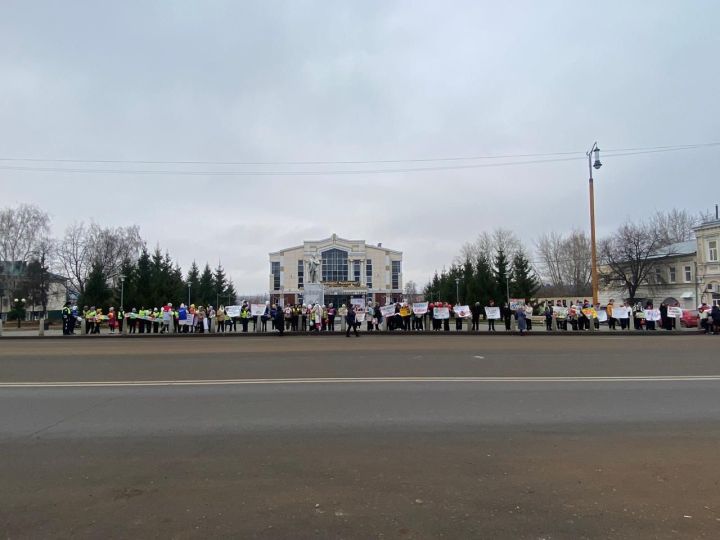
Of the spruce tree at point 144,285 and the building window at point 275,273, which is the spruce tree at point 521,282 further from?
the building window at point 275,273

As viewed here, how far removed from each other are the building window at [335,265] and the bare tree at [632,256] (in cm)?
5323

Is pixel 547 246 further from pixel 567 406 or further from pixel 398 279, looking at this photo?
pixel 567 406

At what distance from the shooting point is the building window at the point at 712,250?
52.8 metres

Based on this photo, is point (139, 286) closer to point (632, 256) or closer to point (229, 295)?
point (229, 295)

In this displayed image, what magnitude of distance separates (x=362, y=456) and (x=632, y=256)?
207ft

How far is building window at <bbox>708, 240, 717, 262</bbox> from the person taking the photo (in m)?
52.8

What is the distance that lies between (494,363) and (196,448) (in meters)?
9.11

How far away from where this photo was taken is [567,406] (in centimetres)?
783

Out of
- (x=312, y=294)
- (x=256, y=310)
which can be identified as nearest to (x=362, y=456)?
(x=256, y=310)

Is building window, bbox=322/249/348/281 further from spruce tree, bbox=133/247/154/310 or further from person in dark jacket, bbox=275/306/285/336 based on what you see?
person in dark jacket, bbox=275/306/285/336

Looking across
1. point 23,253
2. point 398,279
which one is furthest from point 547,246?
point 23,253

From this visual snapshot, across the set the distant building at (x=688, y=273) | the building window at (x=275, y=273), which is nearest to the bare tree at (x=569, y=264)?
the distant building at (x=688, y=273)

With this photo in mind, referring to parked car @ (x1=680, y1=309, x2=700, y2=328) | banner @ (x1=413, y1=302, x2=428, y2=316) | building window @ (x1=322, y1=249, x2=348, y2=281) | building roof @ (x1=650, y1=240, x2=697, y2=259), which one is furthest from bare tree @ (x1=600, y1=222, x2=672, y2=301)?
building window @ (x1=322, y1=249, x2=348, y2=281)

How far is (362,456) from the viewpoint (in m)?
5.42
